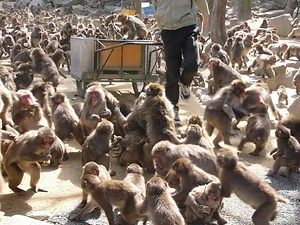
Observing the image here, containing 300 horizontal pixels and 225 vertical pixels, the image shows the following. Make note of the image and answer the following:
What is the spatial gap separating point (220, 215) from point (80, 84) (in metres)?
6.67

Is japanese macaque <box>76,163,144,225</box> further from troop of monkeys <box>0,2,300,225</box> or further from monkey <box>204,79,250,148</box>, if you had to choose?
monkey <box>204,79,250,148</box>

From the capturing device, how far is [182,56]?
322 inches

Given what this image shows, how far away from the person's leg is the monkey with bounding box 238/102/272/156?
1.57 m

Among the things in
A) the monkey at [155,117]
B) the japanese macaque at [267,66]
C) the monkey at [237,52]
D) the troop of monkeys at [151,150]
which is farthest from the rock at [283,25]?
the monkey at [155,117]

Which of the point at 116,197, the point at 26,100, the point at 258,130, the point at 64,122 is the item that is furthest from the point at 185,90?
the point at 116,197

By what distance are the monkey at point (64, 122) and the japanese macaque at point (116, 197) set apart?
7.74 feet

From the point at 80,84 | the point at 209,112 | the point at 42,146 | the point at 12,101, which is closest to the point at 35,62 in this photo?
the point at 80,84

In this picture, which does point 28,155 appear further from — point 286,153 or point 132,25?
point 132,25

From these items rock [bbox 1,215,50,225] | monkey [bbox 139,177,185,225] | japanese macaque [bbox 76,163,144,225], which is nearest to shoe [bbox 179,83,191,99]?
japanese macaque [bbox 76,163,144,225]

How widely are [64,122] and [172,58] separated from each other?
2.32 metres

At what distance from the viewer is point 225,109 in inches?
277

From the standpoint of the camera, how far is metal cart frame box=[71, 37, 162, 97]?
9.62 meters

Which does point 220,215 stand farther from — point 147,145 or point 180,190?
point 147,145

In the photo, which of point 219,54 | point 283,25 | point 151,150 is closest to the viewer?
point 151,150
